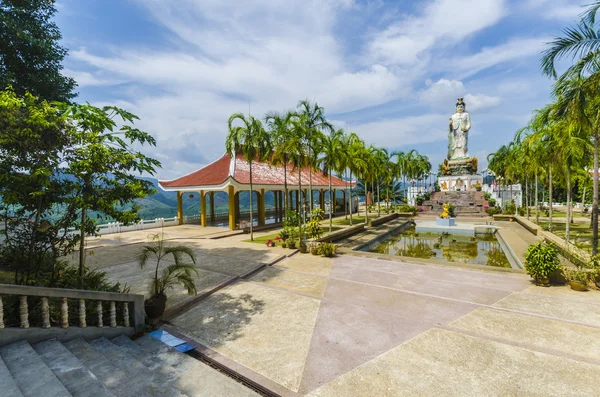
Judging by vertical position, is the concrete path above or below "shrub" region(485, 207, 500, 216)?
below

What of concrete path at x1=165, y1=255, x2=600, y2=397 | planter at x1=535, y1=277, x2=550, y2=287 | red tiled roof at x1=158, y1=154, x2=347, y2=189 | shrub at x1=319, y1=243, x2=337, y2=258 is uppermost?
red tiled roof at x1=158, y1=154, x2=347, y2=189

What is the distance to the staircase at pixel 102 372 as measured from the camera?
3.62 meters

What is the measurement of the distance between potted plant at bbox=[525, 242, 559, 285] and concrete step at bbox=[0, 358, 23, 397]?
1154 cm

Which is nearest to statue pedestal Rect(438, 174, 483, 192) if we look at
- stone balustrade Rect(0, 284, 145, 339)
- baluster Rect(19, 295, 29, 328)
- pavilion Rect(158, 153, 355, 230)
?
pavilion Rect(158, 153, 355, 230)

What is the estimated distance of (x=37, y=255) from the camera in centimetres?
610

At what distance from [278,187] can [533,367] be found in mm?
20808

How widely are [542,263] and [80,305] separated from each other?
11.6m

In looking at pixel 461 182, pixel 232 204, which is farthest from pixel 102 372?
pixel 461 182

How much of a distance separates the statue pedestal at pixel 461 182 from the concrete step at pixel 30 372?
4820 centimetres

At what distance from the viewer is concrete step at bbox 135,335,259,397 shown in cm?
421

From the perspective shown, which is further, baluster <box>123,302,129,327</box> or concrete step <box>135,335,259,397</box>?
baluster <box>123,302,129,327</box>

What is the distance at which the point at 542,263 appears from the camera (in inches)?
341

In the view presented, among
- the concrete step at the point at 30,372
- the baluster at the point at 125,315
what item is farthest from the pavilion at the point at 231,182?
the concrete step at the point at 30,372

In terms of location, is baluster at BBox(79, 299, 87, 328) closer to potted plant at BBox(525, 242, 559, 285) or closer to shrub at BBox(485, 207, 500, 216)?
potted plant at BBox(525, 242, 559, 285)
